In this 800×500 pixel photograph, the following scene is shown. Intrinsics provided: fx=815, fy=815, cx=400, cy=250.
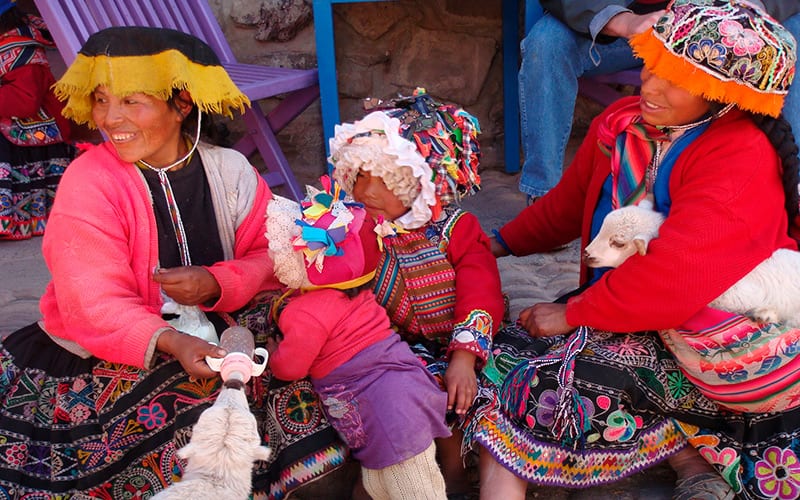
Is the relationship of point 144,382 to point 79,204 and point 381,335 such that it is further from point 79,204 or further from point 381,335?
point 381,335

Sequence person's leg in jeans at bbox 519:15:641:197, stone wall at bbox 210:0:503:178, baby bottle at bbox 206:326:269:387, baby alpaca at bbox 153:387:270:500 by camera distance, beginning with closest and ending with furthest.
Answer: baby alpaca at bbox 153:387:270:500 < baby bottle at bbox 206:326:269:387 < person's leg in jeans at bbox 519:15:641:197 < stone wall at bbox 210:0:503:178

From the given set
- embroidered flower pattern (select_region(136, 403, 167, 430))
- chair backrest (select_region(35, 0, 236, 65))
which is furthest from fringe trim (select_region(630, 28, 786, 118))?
chair backrest (select_region(35, 0, 236, 65))

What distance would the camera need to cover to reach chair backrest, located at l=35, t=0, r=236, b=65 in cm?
331

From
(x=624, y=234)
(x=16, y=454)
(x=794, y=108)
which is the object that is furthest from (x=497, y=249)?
(x=16, y=454)

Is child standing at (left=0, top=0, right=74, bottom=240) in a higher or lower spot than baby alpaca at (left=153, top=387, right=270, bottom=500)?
lower

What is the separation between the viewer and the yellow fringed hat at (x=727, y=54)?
2.08 meters

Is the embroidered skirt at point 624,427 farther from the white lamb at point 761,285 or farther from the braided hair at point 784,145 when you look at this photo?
the braided hair at point 784,145

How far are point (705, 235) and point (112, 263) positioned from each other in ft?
5.26

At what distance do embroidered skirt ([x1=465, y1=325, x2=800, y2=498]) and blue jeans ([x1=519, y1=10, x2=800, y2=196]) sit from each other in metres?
1.45

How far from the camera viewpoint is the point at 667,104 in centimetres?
224

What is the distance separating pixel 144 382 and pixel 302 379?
0.44 meters

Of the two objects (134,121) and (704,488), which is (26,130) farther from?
(704,488)

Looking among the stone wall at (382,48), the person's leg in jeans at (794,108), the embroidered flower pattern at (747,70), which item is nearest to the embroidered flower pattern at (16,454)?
the embroidered flower pattern at (747,70)

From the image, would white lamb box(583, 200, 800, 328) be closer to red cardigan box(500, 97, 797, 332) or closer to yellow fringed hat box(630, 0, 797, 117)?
red cardigan box(500, 97, 797, 332)
